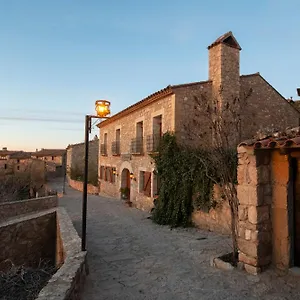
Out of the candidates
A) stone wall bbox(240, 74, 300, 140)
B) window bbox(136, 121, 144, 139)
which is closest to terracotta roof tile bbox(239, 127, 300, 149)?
stone wall bbox(240, 74, 300, 140)

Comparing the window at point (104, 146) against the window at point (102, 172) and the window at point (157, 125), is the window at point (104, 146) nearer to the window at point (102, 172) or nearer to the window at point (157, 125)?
the window at point (102, 172)

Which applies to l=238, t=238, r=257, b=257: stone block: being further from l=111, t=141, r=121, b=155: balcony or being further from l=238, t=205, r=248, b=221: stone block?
l=111, t=141, r=121, b=155: balcony

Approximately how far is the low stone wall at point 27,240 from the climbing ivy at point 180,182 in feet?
12.1

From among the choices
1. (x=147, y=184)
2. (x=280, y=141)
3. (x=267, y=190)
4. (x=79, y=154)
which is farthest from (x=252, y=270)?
(x=79, y=154)

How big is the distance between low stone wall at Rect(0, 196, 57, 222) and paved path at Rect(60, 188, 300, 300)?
4725 millimetres

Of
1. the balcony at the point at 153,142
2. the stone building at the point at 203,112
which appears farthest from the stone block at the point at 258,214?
the balcony at the point at 153,142

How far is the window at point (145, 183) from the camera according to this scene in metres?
11.4

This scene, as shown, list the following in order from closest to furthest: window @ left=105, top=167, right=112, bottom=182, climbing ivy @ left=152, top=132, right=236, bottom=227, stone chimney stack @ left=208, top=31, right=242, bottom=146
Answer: climbing ivy @ left=152, top=132, right=236, bottom=227 < stone chimney stack @ left=208, top=31, right=242, bottom=146 < window @ left=105, top=167, right=112, bottom=182

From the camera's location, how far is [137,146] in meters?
12.6

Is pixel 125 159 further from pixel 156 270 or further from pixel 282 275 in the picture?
pixel 282 275

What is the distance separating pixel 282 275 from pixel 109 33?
11.7 metres

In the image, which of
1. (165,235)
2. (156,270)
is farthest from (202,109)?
(156,270)

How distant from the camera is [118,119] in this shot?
51.3 ft

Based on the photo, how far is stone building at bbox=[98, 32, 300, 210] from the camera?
9617 millimetres
